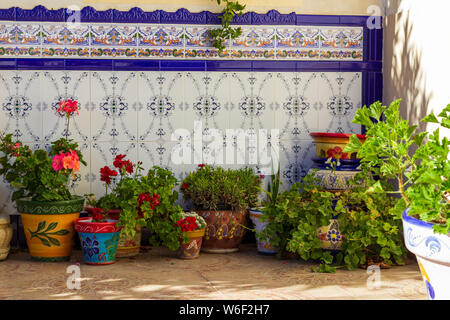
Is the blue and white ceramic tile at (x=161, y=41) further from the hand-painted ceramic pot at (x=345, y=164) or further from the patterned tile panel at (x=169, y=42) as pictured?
the hand-painted ceramic pot at (x=345, y=164)

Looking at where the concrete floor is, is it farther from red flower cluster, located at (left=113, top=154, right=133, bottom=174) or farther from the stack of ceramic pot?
red flower cluster, located at (left=113, top=154, right=133, bottom=174)

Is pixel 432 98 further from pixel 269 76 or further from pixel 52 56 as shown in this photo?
pixel 52 56

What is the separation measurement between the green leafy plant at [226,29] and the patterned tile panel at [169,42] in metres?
0.10

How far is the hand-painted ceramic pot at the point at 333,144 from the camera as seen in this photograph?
5223 millimetres

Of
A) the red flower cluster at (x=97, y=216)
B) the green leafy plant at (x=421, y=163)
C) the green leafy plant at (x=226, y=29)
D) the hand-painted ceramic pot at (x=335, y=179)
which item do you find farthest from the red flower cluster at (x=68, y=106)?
the green leafy plant at (x=421, y=163)

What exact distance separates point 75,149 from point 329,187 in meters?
2.39

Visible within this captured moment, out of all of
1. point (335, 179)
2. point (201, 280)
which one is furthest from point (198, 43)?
point (201, 280)

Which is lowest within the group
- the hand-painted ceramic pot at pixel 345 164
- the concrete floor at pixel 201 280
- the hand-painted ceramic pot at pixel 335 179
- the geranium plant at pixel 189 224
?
the concrete floor at pixel 201 280

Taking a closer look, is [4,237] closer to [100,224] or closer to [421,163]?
[100,224]

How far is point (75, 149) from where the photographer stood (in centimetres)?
559

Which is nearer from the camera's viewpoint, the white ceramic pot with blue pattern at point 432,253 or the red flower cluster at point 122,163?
the white ceramic pot with blue pattern at point 432,253

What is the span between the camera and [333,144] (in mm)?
5301

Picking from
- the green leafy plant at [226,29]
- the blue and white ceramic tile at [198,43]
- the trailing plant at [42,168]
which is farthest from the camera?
the blue and white ceramic tile at [198,43]

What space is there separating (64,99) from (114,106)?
0.48 meters
